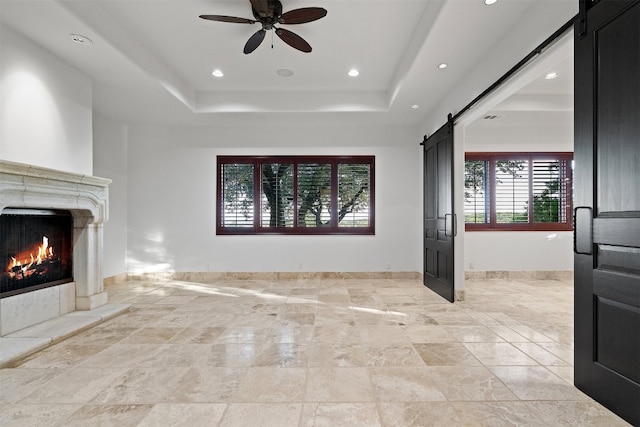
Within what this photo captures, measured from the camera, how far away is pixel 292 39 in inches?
130

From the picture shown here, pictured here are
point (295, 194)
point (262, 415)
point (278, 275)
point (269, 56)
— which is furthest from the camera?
point (295, 194)

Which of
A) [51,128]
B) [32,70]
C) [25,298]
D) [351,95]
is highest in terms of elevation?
[351,95]

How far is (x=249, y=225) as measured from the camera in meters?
6.19

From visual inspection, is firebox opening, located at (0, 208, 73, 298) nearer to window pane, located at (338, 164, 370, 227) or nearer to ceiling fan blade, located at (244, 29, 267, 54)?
ceiling fan blade, located at (244, 29, 267, 54)

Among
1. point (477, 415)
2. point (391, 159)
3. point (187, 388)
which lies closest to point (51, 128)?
point (187, 388)

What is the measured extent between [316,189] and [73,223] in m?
3.81

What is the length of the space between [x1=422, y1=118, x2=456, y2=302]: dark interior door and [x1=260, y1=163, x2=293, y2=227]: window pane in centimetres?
254

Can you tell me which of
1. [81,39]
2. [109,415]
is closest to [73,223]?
[81,39]

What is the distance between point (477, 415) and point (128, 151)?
22.0ft

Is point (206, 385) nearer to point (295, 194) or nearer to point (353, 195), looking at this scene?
point (295, 194)

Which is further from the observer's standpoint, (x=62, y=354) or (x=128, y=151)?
(x=128, y=151)

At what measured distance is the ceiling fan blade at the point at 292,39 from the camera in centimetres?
319

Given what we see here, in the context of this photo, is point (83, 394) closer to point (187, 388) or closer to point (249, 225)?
point (187, 388)

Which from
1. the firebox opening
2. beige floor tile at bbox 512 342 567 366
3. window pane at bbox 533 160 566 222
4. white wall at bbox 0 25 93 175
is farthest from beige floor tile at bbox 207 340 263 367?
window pane at bbox 533 160 566 222
